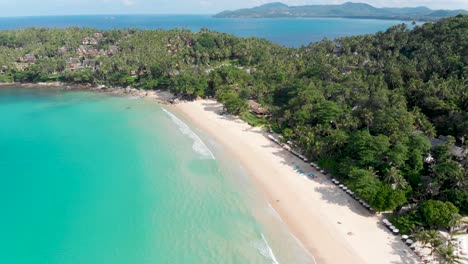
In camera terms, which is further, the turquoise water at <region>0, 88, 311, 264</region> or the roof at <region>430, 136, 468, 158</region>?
the roof at <region>430, 136, 468, 158</region>

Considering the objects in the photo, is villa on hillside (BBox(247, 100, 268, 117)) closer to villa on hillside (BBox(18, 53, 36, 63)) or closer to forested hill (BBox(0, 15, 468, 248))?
forested hill (BBox(0, 15, 468, 248))

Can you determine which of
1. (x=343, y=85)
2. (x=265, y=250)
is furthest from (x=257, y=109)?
(x=265, y=250)

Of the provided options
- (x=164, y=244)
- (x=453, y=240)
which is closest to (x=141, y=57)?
(x=164, y=244)

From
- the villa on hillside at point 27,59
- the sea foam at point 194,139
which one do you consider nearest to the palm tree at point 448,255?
the sea foam at point 194,139

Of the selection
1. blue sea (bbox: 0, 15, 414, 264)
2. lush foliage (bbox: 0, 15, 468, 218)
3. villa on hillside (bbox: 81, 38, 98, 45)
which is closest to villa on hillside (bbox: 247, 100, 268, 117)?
lush foliage (bbox: 0, 15, 468, 218)

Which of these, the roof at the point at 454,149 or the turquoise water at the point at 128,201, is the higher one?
the roof at the point at 454,149

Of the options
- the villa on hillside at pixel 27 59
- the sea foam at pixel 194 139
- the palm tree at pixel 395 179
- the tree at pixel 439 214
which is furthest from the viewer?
the villa on hillside at pixel 27 59

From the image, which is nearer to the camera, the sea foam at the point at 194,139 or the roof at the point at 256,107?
the sea foam at the point at 194,139

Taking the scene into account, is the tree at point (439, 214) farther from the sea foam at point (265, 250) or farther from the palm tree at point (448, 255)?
the sea foam at point (265, 250)
